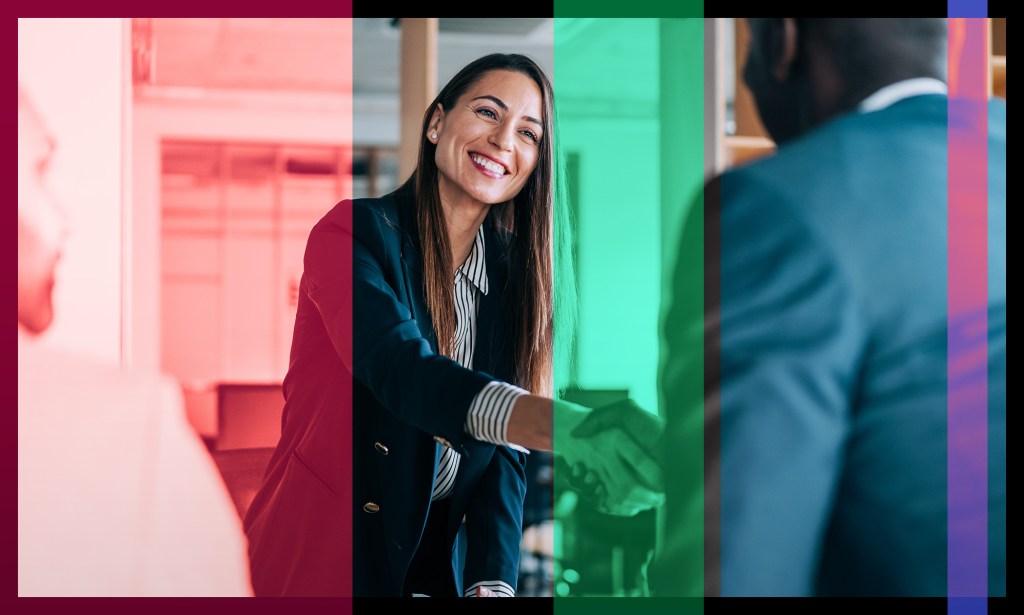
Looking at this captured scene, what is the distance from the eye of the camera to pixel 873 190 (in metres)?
0.92

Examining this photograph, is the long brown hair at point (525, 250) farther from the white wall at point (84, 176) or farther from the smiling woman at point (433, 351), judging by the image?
the white wall at point (84, 176)

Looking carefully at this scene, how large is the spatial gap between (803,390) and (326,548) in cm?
106

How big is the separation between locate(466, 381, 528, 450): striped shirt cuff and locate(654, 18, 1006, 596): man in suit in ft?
1.18

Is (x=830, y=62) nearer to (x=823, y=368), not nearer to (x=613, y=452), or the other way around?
(x=823, y=368)

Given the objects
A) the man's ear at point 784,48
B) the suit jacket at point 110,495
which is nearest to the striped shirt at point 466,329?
the suit jacket at point 110,495

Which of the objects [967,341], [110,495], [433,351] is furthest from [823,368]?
[110,495]

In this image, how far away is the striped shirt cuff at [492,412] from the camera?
131 cm

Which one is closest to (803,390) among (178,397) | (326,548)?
(326,548)

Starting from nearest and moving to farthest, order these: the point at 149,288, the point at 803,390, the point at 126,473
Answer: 1. the point at 803,390
2. the point at 126,473
3. the point at 149,288

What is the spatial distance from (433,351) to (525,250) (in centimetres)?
28

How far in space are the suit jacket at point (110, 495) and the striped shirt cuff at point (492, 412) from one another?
732 millimetres

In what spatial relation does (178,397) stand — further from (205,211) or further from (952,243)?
(952,243)

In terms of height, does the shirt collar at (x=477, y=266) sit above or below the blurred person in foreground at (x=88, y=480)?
above

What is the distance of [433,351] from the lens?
63.6 inches
